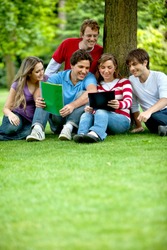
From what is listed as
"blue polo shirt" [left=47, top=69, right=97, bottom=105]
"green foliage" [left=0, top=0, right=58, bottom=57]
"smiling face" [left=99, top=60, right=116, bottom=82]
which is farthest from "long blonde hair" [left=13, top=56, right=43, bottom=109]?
"green foliage" [left=0, top=0, right=58, bottom=57]

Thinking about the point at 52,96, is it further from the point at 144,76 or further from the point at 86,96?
the point at 144,76

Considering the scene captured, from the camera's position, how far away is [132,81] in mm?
6633

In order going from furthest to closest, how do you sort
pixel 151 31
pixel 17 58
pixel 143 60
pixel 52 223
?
pixel 17 58 → pixel 151 31 → pixel 143 60 → pixel 52 223

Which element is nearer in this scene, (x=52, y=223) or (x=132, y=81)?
(x=52, y=223)

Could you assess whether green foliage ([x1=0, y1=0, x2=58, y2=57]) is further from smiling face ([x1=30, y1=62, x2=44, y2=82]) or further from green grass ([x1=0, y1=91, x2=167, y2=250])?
green grass ([x1=0, y1=91, x2=167, y2=250])

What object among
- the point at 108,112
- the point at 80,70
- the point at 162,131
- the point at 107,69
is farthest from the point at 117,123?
the point at 80,70

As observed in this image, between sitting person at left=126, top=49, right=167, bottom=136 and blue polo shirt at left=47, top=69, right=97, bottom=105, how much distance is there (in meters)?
0.46

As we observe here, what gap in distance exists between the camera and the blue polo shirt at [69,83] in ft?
21.2

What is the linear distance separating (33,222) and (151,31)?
48.7ft

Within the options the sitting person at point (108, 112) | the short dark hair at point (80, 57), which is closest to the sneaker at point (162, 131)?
the sitting person at point (108, 112)

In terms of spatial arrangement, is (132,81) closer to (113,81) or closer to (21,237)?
(113,81)

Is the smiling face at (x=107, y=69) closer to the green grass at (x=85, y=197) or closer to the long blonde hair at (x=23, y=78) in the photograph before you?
the long blonde hair at (x=23, y=78)

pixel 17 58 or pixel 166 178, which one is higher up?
pixel 166 178

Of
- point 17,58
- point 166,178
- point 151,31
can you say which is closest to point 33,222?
point 166,178
